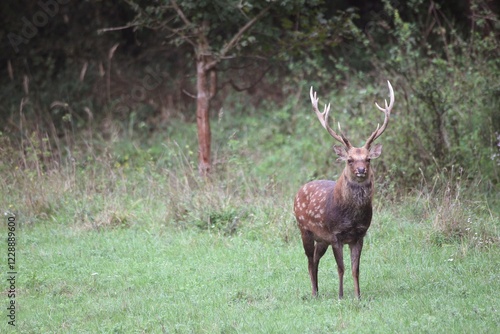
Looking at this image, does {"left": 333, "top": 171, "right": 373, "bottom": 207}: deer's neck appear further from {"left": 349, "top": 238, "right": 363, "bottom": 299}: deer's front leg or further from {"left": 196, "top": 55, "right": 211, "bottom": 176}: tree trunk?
{"left": 196, "top": 55, "right": 211, "bottom": 176}: tree trunk

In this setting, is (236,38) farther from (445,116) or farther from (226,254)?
(226,254)

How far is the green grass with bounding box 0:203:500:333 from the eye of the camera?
698 centimetres

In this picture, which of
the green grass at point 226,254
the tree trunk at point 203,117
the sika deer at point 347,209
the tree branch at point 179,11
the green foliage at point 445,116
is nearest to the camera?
the green grass at point 226,254

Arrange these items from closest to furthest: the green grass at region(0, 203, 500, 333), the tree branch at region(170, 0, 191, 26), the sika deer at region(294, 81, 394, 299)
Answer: the green grass at region(0, 203, 500, 333)
the sika deer at region(294, 81, 394, 299)
the tree branch at region(170, 0, 191, 26)

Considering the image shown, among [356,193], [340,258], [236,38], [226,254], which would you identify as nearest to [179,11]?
[236,38]

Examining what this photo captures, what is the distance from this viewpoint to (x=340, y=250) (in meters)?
7.65

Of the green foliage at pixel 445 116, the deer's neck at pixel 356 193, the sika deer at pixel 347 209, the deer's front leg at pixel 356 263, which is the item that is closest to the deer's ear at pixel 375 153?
the sika deer at pixel 347 209

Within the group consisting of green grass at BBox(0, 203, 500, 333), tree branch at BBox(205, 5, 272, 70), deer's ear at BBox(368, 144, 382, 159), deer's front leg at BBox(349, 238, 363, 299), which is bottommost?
green grass at BBox(0, 203, 500, 333)

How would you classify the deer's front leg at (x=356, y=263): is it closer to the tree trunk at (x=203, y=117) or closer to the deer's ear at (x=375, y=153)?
the deer's ear at (x=375, y=153)

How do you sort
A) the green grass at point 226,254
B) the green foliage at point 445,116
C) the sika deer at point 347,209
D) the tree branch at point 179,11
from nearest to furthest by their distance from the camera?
the green grass at point 226,254 → the sika deer at point 347,209 → the green foliage at point 445,116 → the tree branch at point 179,11

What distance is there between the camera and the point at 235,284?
8.51m

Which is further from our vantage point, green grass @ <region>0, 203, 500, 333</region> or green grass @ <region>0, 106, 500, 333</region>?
green grass @ <region>0, 106, 500, 333</region>

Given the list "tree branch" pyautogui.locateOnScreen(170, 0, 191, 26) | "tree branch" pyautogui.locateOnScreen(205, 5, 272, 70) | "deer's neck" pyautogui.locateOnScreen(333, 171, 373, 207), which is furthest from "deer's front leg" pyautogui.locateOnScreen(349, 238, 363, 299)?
"tree branch" pyautogui.locateOnScreen(170, 0, 191, 26)

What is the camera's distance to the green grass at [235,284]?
275 inches
